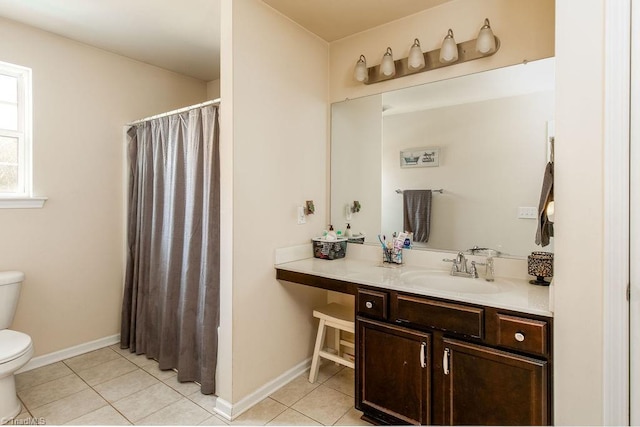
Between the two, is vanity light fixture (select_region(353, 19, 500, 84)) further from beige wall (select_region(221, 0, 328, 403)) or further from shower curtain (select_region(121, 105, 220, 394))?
shower curtain (select_region(121, 105, 220, 394))

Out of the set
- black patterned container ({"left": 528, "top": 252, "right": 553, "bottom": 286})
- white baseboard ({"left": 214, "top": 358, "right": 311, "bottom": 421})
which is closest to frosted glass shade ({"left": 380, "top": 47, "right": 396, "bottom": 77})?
black patterned container ({"left": 528, "top": 252, "right": 553, "bottom": 286})

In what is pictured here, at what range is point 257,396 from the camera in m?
2.11

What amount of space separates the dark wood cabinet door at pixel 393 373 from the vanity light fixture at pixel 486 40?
1.58 meters

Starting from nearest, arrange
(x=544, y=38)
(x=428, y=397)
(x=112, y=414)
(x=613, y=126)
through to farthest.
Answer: (x=613, y=126) → (x=428, y=397) → (x=544, y=38) → (x=112, y=414)

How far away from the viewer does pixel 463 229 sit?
6.91 ft

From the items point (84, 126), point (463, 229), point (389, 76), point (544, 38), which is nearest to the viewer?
point (544, 38)

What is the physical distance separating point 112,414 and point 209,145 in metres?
1.69

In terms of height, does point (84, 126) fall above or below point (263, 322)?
above

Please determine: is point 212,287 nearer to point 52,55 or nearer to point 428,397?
point 428,397

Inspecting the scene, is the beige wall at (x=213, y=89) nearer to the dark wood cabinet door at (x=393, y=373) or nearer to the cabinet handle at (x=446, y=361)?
the dark wood cabinet door at (x=393, y=373)

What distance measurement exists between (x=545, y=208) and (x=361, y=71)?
58.1 inches

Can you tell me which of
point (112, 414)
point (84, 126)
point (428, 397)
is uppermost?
point (84, 126)

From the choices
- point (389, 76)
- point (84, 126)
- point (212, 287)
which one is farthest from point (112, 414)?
point (389, 76)

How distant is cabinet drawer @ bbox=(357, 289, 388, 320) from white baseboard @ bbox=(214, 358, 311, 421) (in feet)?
2.84
